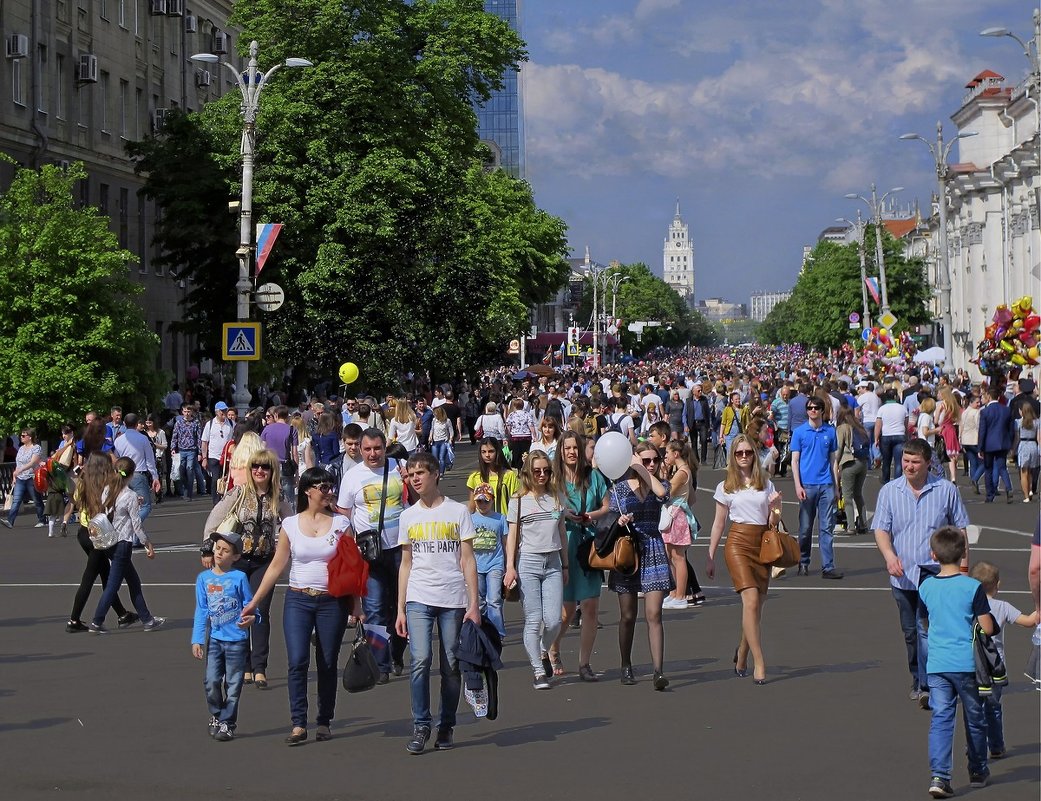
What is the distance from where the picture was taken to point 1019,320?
1619 inches

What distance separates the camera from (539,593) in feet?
37.9

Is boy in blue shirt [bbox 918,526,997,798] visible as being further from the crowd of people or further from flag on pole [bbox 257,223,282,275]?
flag on pole [bbox 257,223,282,275]

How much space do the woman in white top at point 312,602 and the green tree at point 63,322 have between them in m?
21.5

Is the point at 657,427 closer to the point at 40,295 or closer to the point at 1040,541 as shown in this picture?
the point at 1040,541

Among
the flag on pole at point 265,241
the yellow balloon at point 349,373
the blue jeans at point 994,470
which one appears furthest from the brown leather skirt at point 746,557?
the yellow balloon at point 349,373

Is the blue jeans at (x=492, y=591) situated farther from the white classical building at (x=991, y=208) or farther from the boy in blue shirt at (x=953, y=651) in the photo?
the white classical building at (x=991, y=208)

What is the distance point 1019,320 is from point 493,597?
103 ft

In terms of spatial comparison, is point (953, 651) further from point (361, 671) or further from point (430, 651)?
point (361, 671)

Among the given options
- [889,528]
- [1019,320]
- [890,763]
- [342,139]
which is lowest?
[890,763]

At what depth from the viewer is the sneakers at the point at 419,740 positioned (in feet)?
29.9

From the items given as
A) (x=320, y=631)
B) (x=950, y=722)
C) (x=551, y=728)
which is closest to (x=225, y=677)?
(x=320, y=631)

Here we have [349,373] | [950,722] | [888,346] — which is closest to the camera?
[950,722]

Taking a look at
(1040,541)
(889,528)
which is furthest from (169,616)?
(1040,541)

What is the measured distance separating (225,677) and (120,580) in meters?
4.88
